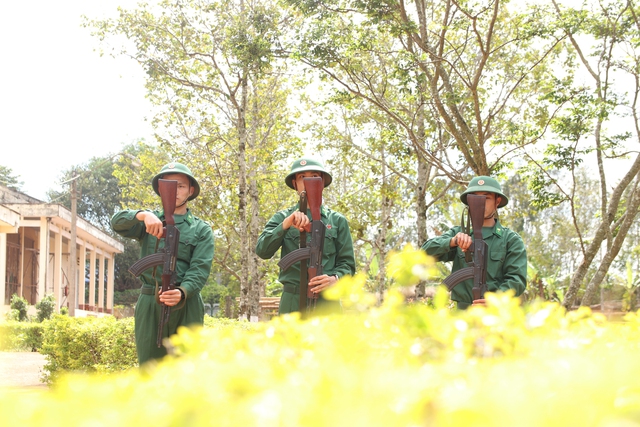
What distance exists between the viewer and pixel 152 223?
4.86 meters

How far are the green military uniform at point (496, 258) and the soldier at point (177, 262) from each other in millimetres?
1805

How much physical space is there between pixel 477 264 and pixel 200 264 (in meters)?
2.17

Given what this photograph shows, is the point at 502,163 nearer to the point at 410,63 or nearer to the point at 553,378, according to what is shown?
the point at 410,63

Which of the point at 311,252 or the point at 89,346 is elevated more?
the point at 311,252

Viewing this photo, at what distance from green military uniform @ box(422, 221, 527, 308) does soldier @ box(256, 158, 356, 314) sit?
68 centimetres

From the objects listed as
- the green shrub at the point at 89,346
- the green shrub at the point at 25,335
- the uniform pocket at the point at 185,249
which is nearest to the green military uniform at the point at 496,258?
the uniform pocket at the point at 185,249

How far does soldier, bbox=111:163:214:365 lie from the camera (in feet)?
16.4

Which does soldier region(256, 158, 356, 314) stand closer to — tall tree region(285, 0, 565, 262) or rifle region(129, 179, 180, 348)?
rifle region(129, 179, 180, 348)

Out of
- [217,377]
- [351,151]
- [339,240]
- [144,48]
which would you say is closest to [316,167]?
[339,240]

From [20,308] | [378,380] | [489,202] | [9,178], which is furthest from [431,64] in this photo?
[9,178]

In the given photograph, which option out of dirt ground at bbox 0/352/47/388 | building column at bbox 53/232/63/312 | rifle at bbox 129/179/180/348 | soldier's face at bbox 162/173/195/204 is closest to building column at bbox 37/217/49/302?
building column at bbox 53/232/63/312

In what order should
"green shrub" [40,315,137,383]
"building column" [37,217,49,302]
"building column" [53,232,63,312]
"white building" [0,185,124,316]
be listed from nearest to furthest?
"green shrub" [40,315,137,383] < "building column" [37,217,49,302] < "white building" [0,185,124,316] < "building column" [53,232,63,312]

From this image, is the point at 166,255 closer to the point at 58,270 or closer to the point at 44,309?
the point at 44,309

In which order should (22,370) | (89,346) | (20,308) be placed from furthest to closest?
(20,308)
(22,370)
(89,346)
